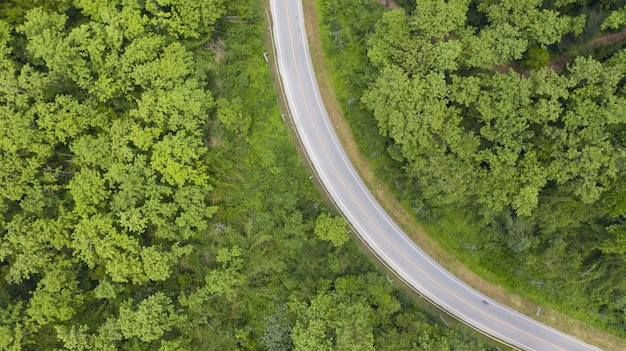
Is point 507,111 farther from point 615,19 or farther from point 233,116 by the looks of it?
point 233,116

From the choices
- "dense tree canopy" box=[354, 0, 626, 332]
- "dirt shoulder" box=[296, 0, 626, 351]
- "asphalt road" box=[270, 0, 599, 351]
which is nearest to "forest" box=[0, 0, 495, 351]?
"asphalt road" box=[270, 0, 599, 351]

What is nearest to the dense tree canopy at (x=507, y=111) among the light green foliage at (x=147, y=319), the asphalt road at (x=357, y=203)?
the asphalt road at (x=357, y=203)

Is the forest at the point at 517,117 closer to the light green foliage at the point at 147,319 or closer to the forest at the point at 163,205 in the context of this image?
the forest at the point at 163,205

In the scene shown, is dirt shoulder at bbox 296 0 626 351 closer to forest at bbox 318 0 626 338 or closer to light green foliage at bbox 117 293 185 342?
forest at bbox 318 0 626 338

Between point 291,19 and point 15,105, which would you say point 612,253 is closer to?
point 291,19

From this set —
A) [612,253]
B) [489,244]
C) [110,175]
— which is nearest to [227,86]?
[110,175]

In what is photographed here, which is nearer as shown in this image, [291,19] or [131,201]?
[131,201]

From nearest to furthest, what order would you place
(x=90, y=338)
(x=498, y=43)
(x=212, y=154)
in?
(x=498, y=43) < (x=90, y=338) < (x=212, y=154)
